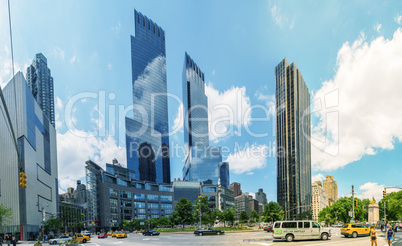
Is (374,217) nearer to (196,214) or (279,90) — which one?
(196,214)

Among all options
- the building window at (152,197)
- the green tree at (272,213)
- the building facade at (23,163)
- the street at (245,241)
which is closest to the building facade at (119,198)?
the building window at (152,197)

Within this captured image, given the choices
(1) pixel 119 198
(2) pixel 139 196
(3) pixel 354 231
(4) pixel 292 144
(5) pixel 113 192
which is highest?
(4) pixel 292 144

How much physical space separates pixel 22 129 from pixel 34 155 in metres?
14.9

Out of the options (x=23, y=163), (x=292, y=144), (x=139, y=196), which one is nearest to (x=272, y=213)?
(x=23, y=163)

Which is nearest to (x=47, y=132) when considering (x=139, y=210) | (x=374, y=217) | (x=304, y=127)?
(x=139, y=210)

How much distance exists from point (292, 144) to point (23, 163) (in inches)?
5602

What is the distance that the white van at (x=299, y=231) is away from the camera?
102ft

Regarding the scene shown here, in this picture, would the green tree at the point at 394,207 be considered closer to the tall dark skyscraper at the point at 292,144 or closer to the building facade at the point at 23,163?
the tall dark skyscraper at the point at 292,144

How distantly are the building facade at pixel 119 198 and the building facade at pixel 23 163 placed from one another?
82.2ft

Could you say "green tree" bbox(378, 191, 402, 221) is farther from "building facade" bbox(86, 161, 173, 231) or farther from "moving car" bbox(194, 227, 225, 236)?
"building facade" bbox(86, 161, 173, 231)

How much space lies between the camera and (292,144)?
580 feet

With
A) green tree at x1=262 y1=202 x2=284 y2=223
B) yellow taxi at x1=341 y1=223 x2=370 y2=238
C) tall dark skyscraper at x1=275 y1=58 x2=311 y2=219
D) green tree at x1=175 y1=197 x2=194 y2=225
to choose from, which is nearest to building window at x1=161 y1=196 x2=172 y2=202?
tall dark skyscraper at x1=275 y1=58 x2=311 y2=219

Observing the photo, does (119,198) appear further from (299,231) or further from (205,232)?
(299,231)

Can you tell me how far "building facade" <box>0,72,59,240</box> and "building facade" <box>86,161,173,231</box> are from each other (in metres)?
25.1
